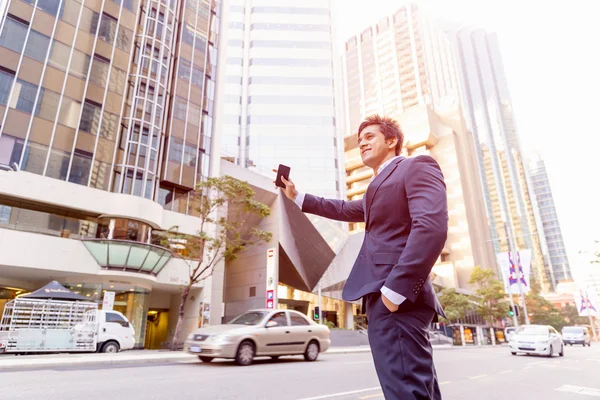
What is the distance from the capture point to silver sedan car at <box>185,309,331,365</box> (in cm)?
925

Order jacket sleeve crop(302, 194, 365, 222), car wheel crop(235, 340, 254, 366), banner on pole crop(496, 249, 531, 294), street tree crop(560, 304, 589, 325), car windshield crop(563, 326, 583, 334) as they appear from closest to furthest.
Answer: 1. jacket sleeve crop(302, 194, 365, 222)
2. car wheel crop(235, 340, 254, 366)
3. banner on pole crop(496, 249, 531, 294)
4. car windshield crop(563, 326, 583, 334)
5. street tree crop(560, 304, 589, 325)

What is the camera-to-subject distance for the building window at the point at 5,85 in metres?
18.9

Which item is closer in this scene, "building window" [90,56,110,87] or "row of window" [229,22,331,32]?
"building window" [90,56,110,87]

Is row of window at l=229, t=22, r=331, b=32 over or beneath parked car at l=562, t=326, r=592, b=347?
over

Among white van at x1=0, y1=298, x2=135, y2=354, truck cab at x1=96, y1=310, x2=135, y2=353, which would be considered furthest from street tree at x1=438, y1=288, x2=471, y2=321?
white van at x1=0, y1=298, x2=135, y2=354

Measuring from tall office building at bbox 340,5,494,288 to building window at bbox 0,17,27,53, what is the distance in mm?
44763

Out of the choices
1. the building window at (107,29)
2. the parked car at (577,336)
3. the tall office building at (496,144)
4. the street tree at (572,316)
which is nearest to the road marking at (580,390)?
the building window at (107,29)

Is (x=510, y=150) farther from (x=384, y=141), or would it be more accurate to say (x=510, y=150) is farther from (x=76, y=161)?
(x=384, y=141)

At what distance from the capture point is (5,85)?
62.7 ft

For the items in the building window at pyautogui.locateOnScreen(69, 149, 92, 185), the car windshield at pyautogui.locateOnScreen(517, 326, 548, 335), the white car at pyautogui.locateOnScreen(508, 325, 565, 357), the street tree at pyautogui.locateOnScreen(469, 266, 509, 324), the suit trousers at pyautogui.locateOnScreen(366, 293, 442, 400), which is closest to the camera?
the suit trousers at pyautogui.locateOnScreen(366, 293, 442, 400)

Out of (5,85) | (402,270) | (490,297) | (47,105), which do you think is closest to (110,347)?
(47,105)

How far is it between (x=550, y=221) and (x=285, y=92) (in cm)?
11964

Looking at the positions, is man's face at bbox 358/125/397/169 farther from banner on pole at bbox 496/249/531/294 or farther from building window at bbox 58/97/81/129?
banner on pole at bbox 496/249/531/294

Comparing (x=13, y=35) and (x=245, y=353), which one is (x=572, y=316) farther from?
(x=13, y=35)
